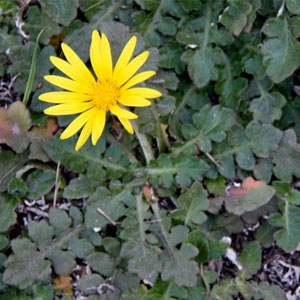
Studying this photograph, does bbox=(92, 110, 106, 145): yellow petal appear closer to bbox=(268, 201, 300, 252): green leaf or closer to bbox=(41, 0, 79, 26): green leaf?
bbox=(41, 0, 79, 26): green leaf

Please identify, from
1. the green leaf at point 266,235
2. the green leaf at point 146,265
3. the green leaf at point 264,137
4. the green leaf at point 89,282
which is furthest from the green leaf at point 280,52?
the green leaf at point 89,282

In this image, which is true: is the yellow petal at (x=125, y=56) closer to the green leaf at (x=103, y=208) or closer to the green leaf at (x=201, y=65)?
the green leaf at (x=201, y=65)

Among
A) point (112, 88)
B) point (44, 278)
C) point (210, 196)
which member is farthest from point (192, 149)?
point (44, 278)

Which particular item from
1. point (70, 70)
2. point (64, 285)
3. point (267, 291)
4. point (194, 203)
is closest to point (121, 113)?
point (70, 70)

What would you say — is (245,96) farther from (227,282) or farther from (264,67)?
(227,282)

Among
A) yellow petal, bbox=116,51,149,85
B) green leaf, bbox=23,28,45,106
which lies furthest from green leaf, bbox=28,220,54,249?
yellow petal, bbox=116,51,149,85

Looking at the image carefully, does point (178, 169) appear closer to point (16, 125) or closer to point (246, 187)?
point (246, 187)
